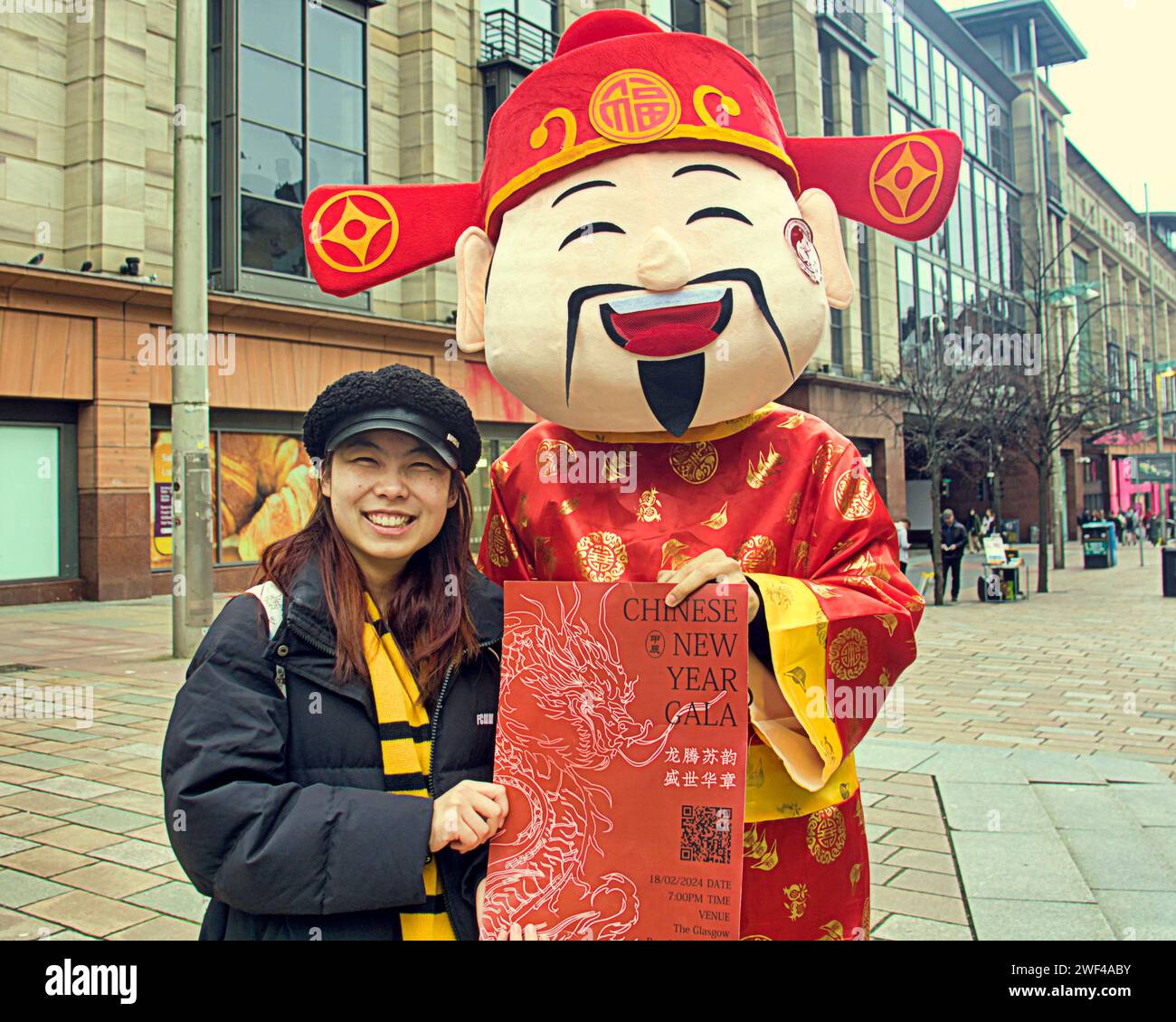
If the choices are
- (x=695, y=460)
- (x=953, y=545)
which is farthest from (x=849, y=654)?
(x=953, y=545)

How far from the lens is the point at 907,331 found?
3000cm

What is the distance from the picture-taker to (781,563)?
86.8 inches

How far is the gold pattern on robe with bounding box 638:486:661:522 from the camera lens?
2254mm

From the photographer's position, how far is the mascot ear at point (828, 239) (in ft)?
7.97

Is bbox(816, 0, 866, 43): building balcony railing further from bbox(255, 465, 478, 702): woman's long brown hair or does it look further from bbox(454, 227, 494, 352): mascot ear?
bbox(255, 465, 478, 702): woman's long brown hair

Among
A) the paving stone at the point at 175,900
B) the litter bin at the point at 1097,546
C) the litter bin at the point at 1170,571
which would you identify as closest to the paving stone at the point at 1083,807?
the paving stone at the point at 175,900

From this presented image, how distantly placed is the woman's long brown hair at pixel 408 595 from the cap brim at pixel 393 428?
0.36 ft

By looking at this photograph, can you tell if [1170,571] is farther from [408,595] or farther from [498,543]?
[408,595]

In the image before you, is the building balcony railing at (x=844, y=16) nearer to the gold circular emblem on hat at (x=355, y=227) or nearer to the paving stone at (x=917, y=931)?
the paving stone at (x=917, y=931)

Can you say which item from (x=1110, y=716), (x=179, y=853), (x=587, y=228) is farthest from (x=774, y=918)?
(x=1110, y=716)

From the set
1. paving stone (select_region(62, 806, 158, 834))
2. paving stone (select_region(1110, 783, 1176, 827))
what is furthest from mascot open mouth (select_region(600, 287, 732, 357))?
paving stone (select_region(1110, 783, 1176, 827))

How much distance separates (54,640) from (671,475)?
1007 cm

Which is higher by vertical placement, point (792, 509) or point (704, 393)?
point (704, 393)

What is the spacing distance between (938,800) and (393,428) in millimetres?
4409
